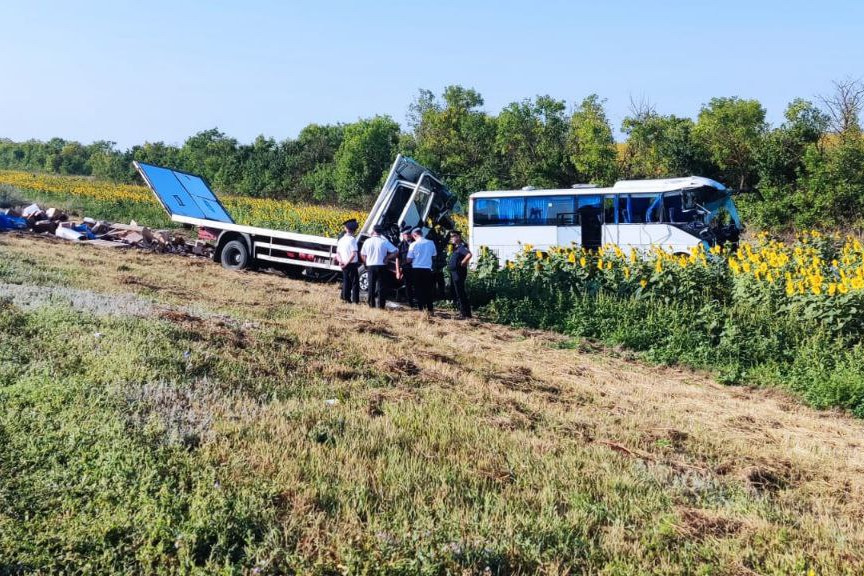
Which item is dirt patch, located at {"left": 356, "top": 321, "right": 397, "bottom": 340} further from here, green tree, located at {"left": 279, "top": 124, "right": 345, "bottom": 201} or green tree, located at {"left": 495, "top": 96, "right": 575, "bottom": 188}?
green tree, located at {"left": 279, "top": 124, "right": 345, "bottom": 201}

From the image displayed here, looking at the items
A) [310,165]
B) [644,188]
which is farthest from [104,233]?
[310,165]

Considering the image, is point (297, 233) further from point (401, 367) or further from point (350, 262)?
point (401, 367)

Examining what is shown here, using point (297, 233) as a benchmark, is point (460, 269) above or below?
below

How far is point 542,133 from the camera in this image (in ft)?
125

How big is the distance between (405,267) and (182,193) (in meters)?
7.87

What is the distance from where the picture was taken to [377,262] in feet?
36.8

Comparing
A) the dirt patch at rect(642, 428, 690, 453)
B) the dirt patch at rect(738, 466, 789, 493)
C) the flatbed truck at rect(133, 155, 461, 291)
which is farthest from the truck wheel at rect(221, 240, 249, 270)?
the dirt patch at rect(738, 466, 789, 493)

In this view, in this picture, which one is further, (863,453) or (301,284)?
(301,284)

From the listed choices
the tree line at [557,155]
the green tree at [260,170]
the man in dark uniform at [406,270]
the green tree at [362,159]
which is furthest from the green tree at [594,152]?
the man in dark uniform at [406,270]

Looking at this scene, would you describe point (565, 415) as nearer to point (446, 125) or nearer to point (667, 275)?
point (667, 275)

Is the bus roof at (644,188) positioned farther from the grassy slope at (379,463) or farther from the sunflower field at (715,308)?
the grassy slope at (379,463)

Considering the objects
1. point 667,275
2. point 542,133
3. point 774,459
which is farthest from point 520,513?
point 542,133

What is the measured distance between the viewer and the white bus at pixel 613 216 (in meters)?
17.5

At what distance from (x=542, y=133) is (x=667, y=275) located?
97.7 ft
